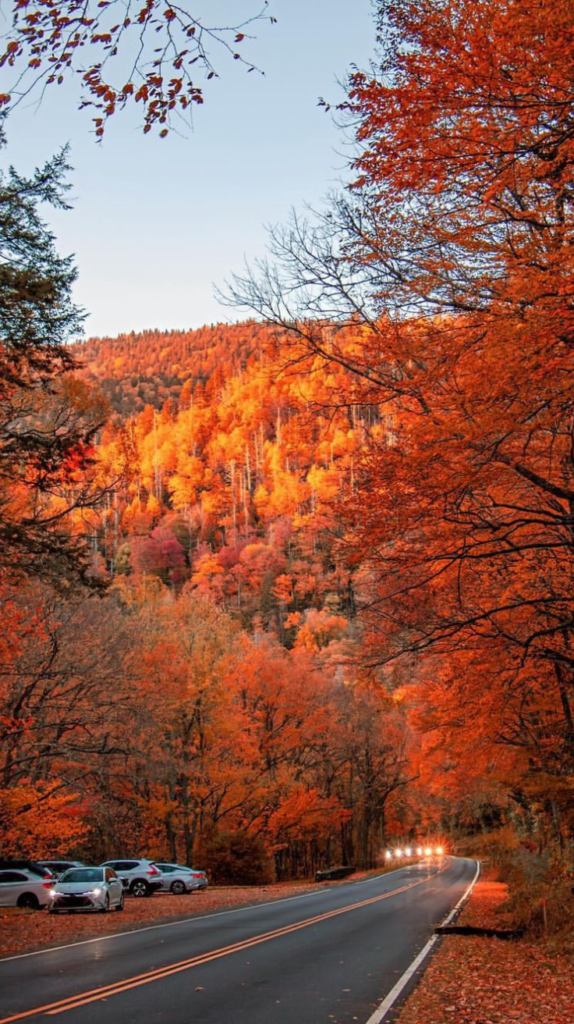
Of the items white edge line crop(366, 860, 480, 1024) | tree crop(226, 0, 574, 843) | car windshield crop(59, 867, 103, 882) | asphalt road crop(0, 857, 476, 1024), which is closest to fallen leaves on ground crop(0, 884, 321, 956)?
car windshield crop(59, 867, 103, 882)

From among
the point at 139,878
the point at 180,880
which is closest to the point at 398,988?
the point at 139,878

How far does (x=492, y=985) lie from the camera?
33.0ft

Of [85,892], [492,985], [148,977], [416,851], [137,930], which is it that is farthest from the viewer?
[416,851]

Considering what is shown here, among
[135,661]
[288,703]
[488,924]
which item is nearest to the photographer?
[488,924]

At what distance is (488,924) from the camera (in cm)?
1706

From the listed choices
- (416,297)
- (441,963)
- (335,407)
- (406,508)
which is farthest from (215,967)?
(416,297)

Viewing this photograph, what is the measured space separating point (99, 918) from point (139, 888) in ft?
30.1

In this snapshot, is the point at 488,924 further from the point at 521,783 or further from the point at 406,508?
the point at 406,508

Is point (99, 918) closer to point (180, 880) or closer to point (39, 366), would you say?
point (180, 880)

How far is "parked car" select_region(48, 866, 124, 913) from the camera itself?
21.4m

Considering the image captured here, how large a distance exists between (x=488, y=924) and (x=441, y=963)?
6015 mm

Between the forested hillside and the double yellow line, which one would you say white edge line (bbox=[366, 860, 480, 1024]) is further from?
the forested hillside

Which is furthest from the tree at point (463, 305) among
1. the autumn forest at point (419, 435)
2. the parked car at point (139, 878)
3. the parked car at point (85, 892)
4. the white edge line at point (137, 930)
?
the parked car at point (139, 878)

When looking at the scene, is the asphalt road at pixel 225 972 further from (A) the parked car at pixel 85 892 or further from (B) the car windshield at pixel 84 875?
(B) the car windshield at pixel 84 875
